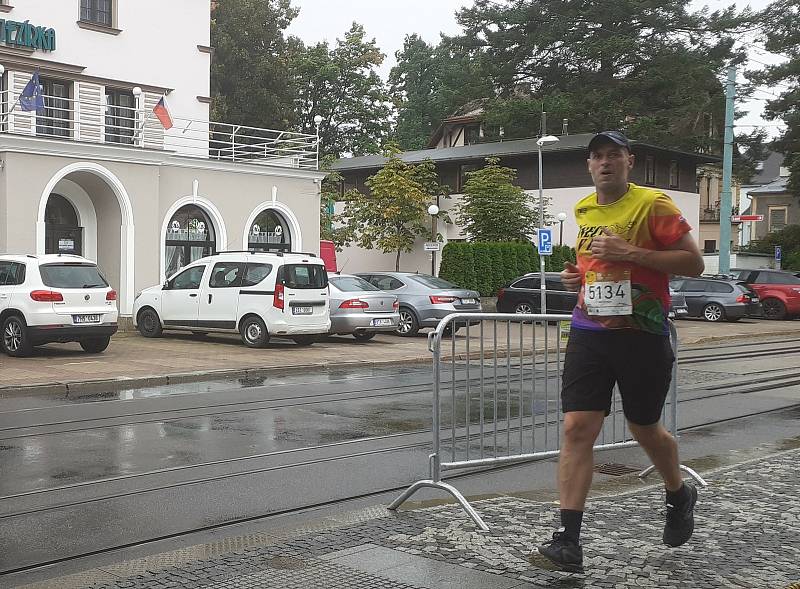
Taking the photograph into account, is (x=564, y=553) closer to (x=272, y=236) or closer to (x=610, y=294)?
(x=610, y=294)

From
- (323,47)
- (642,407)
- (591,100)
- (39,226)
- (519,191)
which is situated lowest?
(642,407)

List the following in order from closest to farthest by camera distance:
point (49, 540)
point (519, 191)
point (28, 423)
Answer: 1. point (49, 540)
2. point (28, 423)
3. point (519, 191)

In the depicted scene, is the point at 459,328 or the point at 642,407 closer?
the point at 642,407

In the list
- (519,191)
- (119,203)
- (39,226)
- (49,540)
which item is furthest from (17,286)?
(519,191)

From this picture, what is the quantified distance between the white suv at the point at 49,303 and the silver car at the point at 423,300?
823cm

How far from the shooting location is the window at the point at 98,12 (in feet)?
94.4

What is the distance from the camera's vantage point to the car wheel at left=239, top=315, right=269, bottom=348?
19797 mm

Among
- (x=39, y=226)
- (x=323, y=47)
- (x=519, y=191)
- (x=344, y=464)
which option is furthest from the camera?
(x=323, y=47)

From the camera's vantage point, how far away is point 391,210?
139ft

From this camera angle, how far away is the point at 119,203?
25.4 meters

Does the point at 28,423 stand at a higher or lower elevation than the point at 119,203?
lower

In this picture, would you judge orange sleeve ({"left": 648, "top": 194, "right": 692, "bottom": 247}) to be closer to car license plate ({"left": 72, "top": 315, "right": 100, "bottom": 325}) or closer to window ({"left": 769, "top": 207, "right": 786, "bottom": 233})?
car license plate ({"left": 72, "top": 315, "right": 100, "bottom": 325})

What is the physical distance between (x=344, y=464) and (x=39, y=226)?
17.7 meters

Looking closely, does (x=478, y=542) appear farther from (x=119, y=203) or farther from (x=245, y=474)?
(x=119, y=203)
